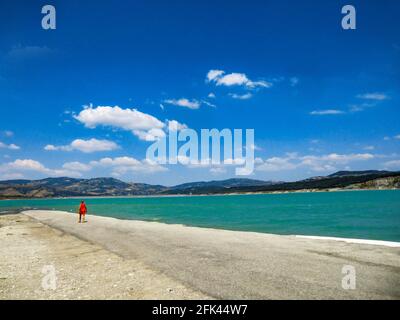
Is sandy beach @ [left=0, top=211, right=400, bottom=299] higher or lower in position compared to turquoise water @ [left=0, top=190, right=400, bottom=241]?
higher

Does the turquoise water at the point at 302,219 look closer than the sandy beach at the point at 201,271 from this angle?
No

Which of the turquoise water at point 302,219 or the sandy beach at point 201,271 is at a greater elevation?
the sandy beach at point 201,271

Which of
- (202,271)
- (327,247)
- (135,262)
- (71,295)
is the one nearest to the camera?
(71,295)

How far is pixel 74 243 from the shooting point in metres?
24.3

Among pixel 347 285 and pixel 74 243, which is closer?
pixel 347 285

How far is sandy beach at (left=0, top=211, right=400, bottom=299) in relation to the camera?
1103 cm

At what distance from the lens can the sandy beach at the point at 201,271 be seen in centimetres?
1103

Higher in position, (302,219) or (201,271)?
(201,271)

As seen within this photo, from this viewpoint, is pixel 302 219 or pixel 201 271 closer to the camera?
pixel 201 271

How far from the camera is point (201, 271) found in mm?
14055

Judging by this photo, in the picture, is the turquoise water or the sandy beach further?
the turquoise water
